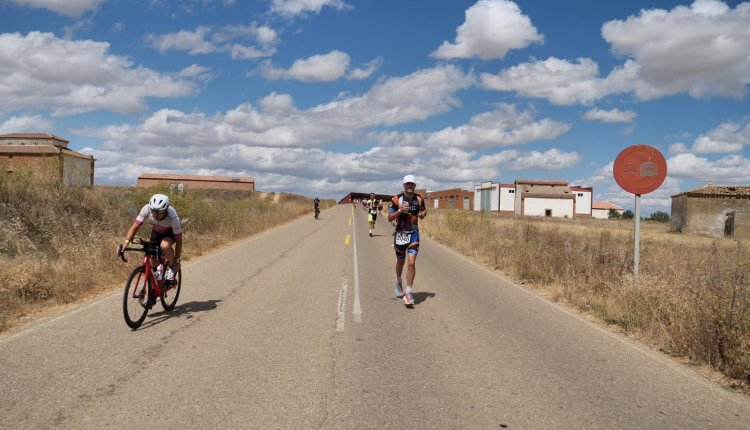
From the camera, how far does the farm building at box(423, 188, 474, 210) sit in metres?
94.9

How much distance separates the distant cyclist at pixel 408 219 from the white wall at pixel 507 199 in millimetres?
74132

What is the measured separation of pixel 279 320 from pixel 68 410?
123 inches

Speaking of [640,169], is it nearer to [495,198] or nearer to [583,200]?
[495,198]

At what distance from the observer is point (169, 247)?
6633 mm

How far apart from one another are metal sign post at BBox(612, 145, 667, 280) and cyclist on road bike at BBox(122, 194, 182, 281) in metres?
7.34

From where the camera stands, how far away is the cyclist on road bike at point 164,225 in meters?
6.21

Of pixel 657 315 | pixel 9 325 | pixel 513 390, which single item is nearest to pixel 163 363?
pixel 9 325

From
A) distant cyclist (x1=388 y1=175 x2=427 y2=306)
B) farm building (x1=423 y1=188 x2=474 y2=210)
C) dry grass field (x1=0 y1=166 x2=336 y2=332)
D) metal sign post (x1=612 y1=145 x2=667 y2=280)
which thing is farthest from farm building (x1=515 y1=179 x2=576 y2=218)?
distant cyclist (x1=388 y1=175 x2=427 y2=306)

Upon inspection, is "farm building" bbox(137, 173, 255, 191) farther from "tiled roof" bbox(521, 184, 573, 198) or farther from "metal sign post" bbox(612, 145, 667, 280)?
"metal sign post" bbox(612, 145, 667, 280)

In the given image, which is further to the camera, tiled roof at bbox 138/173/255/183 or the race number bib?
tiled roof at bbox 138/173/255/183

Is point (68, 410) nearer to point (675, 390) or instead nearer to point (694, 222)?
point (675, 390)

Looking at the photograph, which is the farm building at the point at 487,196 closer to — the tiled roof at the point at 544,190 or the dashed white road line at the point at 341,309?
the tiled roof at the point at 544,190

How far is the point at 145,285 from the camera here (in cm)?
636

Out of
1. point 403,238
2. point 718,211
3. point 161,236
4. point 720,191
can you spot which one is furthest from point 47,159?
point 720,191
